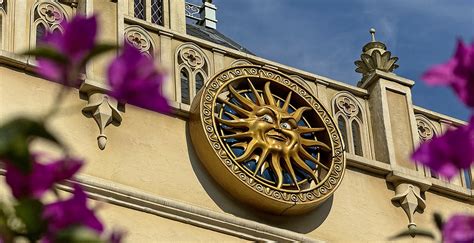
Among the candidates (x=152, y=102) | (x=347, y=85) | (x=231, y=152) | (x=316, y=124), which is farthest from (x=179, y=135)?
(x=152, y=102)

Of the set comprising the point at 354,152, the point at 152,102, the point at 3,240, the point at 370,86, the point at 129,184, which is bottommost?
the point at 3,240

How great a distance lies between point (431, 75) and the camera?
356cm

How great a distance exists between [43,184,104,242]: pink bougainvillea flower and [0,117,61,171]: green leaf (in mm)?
162

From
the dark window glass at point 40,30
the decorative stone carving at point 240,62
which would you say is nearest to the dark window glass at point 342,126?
the decorative stone carving at point 240,62

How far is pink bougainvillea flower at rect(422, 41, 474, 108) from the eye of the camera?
3555 mm

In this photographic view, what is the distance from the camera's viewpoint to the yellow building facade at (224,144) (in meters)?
12.9

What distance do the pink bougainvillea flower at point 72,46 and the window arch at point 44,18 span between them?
388 inches

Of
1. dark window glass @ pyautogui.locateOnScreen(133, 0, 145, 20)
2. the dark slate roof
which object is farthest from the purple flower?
the dark slate roof

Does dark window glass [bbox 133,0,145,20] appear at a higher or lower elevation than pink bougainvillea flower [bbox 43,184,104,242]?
higher

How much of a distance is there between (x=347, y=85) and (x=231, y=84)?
2029mm

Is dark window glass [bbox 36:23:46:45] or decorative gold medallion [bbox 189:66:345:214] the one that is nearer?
dark window glass [bbox 36:23:46:45]

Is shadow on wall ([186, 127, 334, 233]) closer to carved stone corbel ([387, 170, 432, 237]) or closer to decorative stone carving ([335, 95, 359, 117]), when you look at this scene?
carved stone corbel ([387, 170, 432, 237])

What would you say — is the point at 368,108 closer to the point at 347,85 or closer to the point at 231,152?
the point at 347,85

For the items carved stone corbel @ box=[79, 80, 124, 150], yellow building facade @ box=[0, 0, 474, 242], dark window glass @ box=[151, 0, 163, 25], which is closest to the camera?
yellow building facade @ box=[0, 0, 474, 242]
